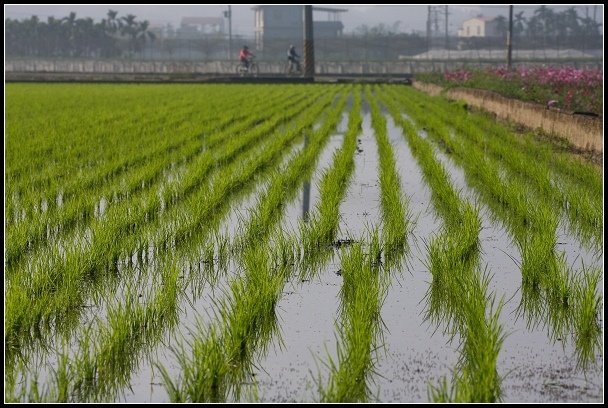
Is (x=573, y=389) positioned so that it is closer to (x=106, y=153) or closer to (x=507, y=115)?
(x=106, y=153)

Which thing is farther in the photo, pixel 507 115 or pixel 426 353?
pixel 507 115

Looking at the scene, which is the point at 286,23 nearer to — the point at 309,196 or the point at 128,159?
the point at 128,159

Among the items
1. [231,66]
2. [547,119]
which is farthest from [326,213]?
[231,66]

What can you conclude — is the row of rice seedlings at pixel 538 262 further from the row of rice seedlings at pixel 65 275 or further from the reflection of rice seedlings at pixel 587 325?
the row of rice seedlings at pixel 65 275

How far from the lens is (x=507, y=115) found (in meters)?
13.6

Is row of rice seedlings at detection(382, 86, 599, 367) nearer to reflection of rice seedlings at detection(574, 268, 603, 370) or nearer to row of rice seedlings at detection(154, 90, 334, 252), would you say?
reflection of rice seedlings at detection(574, 268, 603, 370)

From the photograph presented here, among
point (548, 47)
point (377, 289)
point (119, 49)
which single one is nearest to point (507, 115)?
point (377, 289)

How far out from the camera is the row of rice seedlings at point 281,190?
5.41 metres

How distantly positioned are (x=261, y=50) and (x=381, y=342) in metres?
64.6

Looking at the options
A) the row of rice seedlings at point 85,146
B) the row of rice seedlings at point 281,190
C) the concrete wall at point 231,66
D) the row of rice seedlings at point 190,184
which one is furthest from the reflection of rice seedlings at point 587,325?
the concrete wall at point 231,66

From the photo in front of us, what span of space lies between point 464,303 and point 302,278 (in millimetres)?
928

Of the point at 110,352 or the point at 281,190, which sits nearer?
the point at 110,352

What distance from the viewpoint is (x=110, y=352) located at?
318 centimetres

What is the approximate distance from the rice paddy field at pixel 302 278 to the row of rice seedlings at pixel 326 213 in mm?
22
